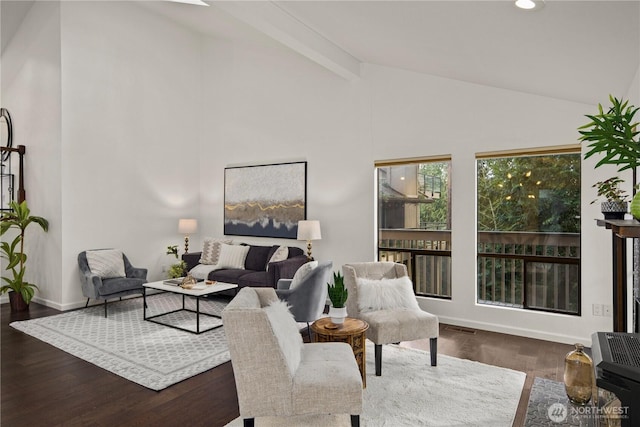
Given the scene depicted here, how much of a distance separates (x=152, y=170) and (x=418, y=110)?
437cm

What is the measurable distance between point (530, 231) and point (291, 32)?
3317 mm

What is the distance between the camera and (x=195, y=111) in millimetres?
7219

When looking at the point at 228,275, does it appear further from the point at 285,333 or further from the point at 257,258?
the point at 285,333

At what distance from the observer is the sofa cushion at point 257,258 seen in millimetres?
6012

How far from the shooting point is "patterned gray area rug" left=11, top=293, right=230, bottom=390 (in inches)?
133

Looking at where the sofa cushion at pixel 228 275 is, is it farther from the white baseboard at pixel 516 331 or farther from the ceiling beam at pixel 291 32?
the ceiling beam at pixel 291 32

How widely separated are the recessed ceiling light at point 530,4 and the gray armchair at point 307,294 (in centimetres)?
272

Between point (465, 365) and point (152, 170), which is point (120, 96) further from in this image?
point (465, 365)

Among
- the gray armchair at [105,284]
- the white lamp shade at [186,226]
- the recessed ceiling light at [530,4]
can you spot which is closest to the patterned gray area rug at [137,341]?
the gray armchair at [105,284]

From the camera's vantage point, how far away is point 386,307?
11.7 feet

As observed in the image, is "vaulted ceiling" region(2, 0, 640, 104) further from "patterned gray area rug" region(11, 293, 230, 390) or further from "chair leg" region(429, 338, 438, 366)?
"patterned gray area rug" region(11, 293, 230, 390)

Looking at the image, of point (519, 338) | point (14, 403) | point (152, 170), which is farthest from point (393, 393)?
point (152, 170)

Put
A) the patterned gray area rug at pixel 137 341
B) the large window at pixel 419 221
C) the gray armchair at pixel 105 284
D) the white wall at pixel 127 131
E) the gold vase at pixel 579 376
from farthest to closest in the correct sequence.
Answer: the white wall at pixel 127 131
the gray armchair at pixel 105 284
the large window at pixel 419 221
the patterned gray area rug at pixel 137 341
the gold vase at pixel 579 376

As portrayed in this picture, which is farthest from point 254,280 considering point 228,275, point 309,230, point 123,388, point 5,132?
point 5,132
